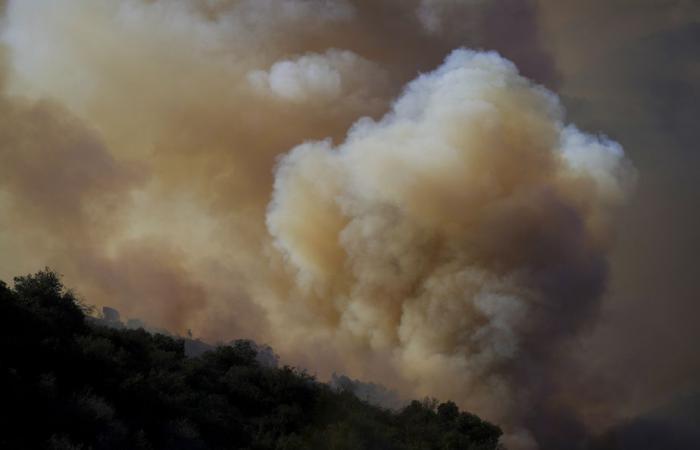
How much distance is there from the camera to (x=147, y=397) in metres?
19.2

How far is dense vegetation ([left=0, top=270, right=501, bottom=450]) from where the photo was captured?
1575 centimetres

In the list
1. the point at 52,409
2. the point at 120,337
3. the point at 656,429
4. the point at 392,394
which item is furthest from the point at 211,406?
the point at 656,429

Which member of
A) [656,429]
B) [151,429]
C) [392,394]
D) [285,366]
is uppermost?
[656,429]

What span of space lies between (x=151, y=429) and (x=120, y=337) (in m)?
6.46

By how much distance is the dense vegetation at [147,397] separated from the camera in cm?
1575

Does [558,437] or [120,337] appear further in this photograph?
[558,437]

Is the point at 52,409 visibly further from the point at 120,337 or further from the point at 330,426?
the point at 330,426

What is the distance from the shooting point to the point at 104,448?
1591cm

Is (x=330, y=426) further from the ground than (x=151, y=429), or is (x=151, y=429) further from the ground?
(x=330, y=426)

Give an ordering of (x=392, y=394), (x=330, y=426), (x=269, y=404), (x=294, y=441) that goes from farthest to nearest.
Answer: (x=392, y=394) → (x=269, y=404) → (x=330, y=426) → (x=294, y=441)

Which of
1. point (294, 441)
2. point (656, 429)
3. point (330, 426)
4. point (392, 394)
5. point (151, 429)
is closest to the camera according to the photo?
point (151, 429)

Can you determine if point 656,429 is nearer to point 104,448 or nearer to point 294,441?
point 294,441

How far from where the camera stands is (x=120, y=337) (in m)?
23.8

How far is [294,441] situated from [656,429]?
4165 centimetres
